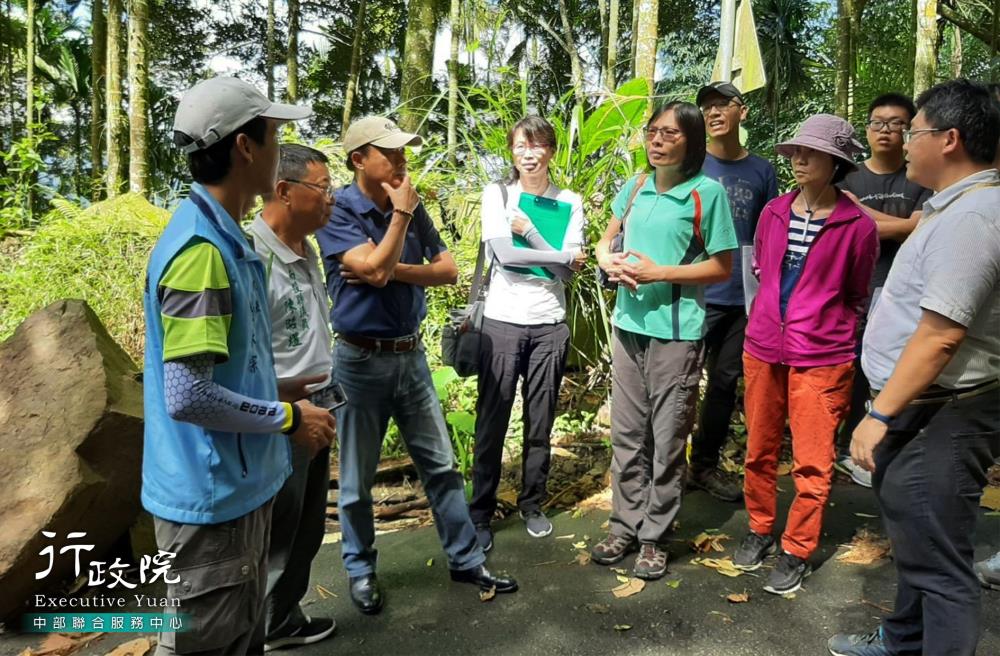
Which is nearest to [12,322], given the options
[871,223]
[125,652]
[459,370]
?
[125,652]

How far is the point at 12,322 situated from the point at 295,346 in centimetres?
410

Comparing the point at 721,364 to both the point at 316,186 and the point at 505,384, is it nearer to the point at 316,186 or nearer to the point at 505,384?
the point at 505,384

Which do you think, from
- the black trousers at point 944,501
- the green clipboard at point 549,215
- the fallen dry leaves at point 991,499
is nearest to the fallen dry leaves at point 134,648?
the green clipboard at point 549,215

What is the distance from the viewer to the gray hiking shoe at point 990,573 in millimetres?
2781

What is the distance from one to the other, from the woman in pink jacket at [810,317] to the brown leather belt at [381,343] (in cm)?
156

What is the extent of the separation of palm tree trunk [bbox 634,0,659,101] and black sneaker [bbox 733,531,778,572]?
3775mm

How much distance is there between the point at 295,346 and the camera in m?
2.24

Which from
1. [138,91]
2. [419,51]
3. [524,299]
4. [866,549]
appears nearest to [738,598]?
[866,549]

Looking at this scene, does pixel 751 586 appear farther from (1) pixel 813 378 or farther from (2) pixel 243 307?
(2) pixel 243 307

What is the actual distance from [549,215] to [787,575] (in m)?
1.97

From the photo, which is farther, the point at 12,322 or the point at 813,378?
the point at 12,322

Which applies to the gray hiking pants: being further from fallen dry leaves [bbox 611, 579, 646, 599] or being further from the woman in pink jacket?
the woman in pink jacket

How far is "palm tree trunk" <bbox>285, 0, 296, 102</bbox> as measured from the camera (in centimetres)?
1383

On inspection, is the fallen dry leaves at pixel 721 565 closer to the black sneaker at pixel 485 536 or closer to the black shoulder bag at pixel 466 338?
the black sneaker at pixel 485 536
